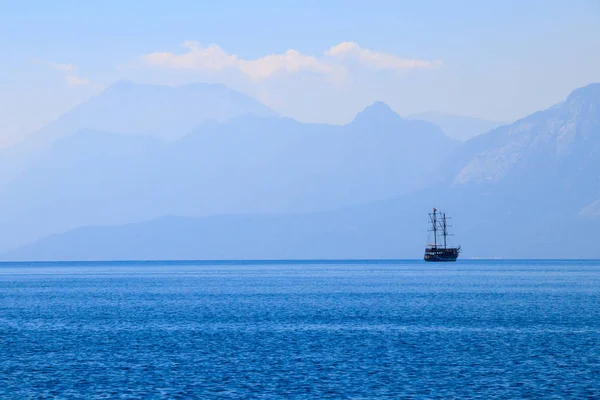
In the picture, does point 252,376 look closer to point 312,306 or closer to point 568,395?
point 568,395

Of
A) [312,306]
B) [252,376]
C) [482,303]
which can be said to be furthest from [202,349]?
[482,303]

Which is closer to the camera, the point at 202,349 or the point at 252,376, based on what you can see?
the point at 252,376

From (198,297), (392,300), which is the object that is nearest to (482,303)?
(392,300)

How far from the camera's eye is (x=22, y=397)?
143ft

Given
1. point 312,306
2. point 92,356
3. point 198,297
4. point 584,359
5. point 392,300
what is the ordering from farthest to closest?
point 198,297 → point 392,300 → point 312,306 → point 92,356 → point 584,359

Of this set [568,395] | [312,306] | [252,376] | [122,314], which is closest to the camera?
[568,395]

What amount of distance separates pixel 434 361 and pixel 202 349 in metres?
17.4

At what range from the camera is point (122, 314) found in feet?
312

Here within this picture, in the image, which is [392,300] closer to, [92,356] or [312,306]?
[312,306]

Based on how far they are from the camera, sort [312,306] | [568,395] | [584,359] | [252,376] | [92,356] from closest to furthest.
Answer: [568,395]
[252,376]
[584,359]
[92,356]
[312,306]

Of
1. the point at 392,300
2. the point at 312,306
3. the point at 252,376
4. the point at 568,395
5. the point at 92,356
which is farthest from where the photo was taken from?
the point at 392,300

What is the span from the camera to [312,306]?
338 ft

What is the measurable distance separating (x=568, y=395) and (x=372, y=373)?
12.1 meters

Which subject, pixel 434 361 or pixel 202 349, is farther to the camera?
pixel 202 349
